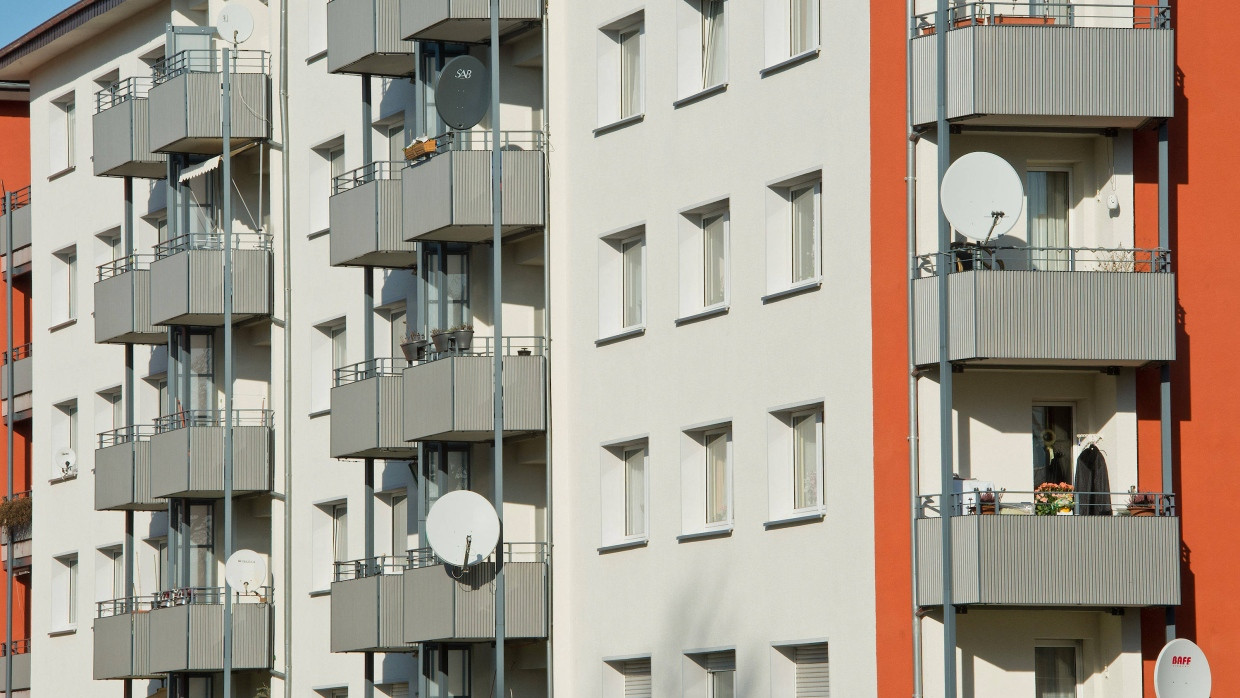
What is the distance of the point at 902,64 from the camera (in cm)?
3588

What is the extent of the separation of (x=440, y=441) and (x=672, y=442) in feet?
17.9

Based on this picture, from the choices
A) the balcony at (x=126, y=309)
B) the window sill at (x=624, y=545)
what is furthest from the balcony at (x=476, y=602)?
the balcony at (x=126, y=309)

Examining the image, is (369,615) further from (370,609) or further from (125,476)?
(125,476)

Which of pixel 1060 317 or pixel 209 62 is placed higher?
pixel 209 62

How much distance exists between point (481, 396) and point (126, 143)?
49.1 ft

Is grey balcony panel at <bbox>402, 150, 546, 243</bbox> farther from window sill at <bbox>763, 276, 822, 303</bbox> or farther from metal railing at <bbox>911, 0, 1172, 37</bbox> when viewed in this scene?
metal railing at <bbox>911, 0, 1172, 37</bbox>

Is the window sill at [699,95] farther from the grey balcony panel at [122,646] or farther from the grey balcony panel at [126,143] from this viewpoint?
the grey balcony panel at [122,646]

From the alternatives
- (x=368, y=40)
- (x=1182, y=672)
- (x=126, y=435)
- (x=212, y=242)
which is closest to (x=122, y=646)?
(x=126, y=435)

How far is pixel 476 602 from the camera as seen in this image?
4206 centimetres

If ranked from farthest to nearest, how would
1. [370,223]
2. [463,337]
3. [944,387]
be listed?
[370,223] → [463,337] → [944,387]

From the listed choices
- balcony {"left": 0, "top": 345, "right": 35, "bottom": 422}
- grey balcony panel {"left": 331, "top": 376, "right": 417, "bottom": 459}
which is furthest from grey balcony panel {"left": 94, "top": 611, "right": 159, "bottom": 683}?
balcony {"left": 0, "top": 345, "right": 35, "bottom": 422}

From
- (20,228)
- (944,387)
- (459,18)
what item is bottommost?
(944,387)

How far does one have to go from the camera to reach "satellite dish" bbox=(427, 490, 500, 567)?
40.7 metres

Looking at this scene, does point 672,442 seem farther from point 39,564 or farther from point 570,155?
point 39,564
